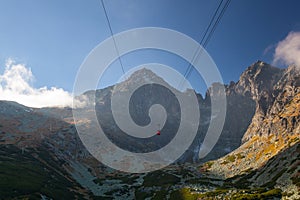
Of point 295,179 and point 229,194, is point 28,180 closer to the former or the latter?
point 229,194

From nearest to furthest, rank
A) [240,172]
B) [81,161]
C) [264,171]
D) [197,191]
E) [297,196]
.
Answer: [297,196], [197,191], [264,171], [240,172], [81,161]

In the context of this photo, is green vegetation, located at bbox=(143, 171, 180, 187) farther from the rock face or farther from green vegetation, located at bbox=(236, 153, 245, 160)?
green vegetation, located at bbox=(236, 153, 245, 160)

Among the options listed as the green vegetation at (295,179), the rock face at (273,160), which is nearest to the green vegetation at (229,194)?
the rock face at (273,160)

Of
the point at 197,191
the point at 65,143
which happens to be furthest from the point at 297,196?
the point at 65,143

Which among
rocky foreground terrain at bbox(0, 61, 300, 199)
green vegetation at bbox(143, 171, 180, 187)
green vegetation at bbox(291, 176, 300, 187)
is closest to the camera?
green vegetation at bbox(291, 176, 300, 187)

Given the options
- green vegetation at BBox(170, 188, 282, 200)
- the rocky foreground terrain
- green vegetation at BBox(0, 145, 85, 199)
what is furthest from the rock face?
green vegetation at BBox(0, 145, 85, 199)

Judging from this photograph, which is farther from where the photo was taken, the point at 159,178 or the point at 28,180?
the point at 159,178

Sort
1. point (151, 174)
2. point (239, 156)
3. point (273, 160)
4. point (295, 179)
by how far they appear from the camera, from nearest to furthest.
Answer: point (295, 179) < point (273, 160) < point (151, 174) < point (239, 156)

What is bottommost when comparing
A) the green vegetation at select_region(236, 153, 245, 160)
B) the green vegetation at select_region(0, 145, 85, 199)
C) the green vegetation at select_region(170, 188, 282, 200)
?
the green vegetation at select_region(170, 188, 282, 200)

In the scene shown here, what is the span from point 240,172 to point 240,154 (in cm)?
3317

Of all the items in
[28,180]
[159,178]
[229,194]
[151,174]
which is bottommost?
[229,194]

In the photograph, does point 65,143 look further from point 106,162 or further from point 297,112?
point 297,112

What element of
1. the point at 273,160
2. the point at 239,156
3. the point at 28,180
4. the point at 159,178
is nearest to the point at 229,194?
the point at 273,160

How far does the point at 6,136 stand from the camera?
603 feet
